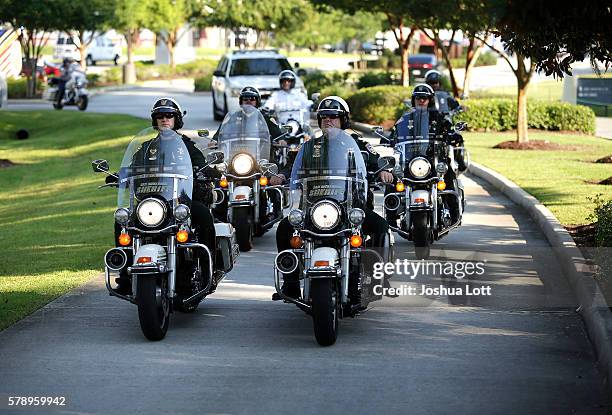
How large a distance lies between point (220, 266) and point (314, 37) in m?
85.7

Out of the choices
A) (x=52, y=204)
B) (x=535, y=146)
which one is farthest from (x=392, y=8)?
(x=52, y=204)

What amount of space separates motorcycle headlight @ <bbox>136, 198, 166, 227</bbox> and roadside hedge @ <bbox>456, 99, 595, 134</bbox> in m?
24.4

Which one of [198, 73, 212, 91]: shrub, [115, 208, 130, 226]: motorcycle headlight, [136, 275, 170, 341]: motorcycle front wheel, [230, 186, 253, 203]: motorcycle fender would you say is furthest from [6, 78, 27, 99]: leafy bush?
[136, 275, 170, 341]: motorcycle front wheel

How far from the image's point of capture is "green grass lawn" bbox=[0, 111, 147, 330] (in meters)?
13.6

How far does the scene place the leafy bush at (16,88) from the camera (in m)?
53.2

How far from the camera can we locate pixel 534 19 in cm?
756

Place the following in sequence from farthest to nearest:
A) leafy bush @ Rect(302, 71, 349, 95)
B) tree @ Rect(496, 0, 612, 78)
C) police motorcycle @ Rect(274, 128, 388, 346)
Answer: leafy bush @ Rect(302, 71, 349, 95) < police motorcycle @ Rect(274, 128, 388, 346) < tree @ Rect(496, 0, 612, 78)

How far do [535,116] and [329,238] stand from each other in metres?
25.0

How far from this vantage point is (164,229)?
34.2 feet

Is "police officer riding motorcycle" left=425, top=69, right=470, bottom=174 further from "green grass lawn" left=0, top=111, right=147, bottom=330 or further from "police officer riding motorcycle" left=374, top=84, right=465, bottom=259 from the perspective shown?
"green grass lawn" left=0, top=111, right=147, bottom=330

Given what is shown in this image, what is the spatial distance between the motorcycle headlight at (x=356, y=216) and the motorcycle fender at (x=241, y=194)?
5.02 m

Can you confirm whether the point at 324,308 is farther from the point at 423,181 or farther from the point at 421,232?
the point at 423,181

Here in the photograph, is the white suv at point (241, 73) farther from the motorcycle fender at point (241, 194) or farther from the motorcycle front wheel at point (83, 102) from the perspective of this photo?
the motorcycle fender at point (241, 194)

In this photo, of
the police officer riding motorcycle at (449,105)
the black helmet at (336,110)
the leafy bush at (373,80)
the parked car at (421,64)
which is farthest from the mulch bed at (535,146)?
the parked car at (421,64)
